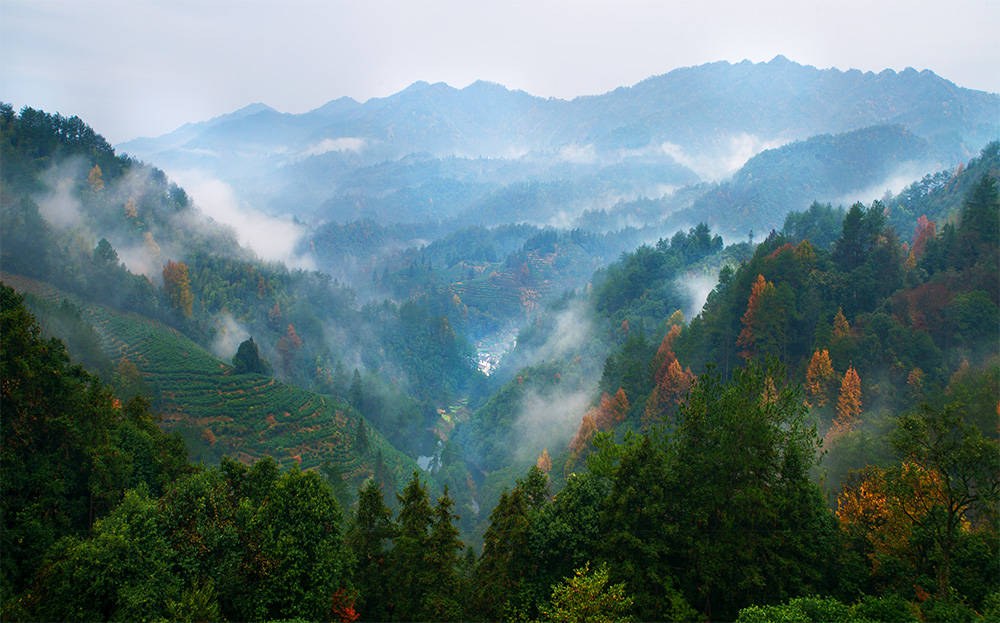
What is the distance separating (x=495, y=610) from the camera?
726 inches

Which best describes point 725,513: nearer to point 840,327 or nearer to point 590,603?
point 590,603

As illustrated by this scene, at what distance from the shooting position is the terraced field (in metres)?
55.9

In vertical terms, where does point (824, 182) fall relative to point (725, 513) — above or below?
above

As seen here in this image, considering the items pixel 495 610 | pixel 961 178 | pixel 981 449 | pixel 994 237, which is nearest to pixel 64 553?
pixel 495 610

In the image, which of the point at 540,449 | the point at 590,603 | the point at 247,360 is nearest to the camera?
the point at 590,603

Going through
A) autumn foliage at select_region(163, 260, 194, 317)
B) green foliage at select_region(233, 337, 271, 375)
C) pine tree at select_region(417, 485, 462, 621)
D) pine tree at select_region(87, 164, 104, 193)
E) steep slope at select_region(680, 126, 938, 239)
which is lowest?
pine tree at select_region(417, 485, 462, 621)

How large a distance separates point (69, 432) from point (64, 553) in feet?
17.3

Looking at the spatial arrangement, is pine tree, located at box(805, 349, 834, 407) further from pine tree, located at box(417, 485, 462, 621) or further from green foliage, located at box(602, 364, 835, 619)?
pine tree, located at box(417, 485, 462, 621)

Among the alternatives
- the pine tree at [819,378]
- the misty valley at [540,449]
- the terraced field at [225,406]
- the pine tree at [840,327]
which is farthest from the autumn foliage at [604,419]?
the terraced field at [225,406]

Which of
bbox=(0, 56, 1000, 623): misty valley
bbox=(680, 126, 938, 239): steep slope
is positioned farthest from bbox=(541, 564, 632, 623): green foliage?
bbox=(680, 126, 938, 239): steep slope

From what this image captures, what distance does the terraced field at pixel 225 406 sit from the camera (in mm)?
55906

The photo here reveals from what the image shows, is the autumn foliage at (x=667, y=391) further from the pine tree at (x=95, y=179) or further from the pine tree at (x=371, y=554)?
the pine tree at (x=95, y=179)

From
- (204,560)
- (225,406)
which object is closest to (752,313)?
(204,560)

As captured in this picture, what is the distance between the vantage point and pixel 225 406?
193ft
